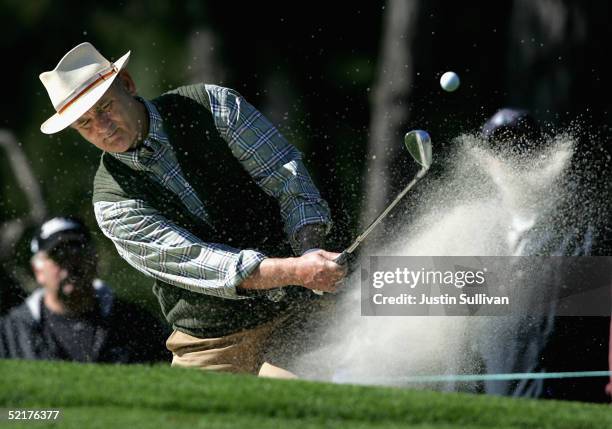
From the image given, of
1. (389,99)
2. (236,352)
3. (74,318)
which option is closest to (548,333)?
(236,352)

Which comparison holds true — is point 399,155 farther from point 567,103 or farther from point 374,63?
point 567,103

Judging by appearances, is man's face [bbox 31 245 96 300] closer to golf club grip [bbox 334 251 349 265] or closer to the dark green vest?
the dark green vest

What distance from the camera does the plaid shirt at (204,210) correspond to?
4113 millimetres

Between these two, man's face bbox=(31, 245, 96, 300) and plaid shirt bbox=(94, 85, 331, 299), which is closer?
plaid shirt bbox=(94, 85, 331, 299)

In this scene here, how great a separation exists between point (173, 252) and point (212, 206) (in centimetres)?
30

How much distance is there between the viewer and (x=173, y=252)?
13.6ft

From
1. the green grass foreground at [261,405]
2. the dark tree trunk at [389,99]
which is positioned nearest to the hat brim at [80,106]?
the green grass foreground at [261,405]

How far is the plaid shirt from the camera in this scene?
162 inches

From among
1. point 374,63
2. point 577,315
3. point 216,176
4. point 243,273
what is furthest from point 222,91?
point 374,63

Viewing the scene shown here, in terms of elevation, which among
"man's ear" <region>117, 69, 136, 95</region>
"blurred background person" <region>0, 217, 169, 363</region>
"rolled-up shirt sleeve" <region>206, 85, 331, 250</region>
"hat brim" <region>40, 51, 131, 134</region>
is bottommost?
"blurred background person" <region>0, 217, 169, 363</region>

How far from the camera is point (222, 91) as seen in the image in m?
4.39

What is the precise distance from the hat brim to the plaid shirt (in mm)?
177

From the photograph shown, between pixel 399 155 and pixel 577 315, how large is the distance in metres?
1.86

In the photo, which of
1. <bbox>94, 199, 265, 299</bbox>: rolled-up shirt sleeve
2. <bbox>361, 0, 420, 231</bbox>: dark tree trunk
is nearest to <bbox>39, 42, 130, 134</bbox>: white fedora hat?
<bbox>94, 199, 265, 299</bbox>: rolled-up shirt sleeve
